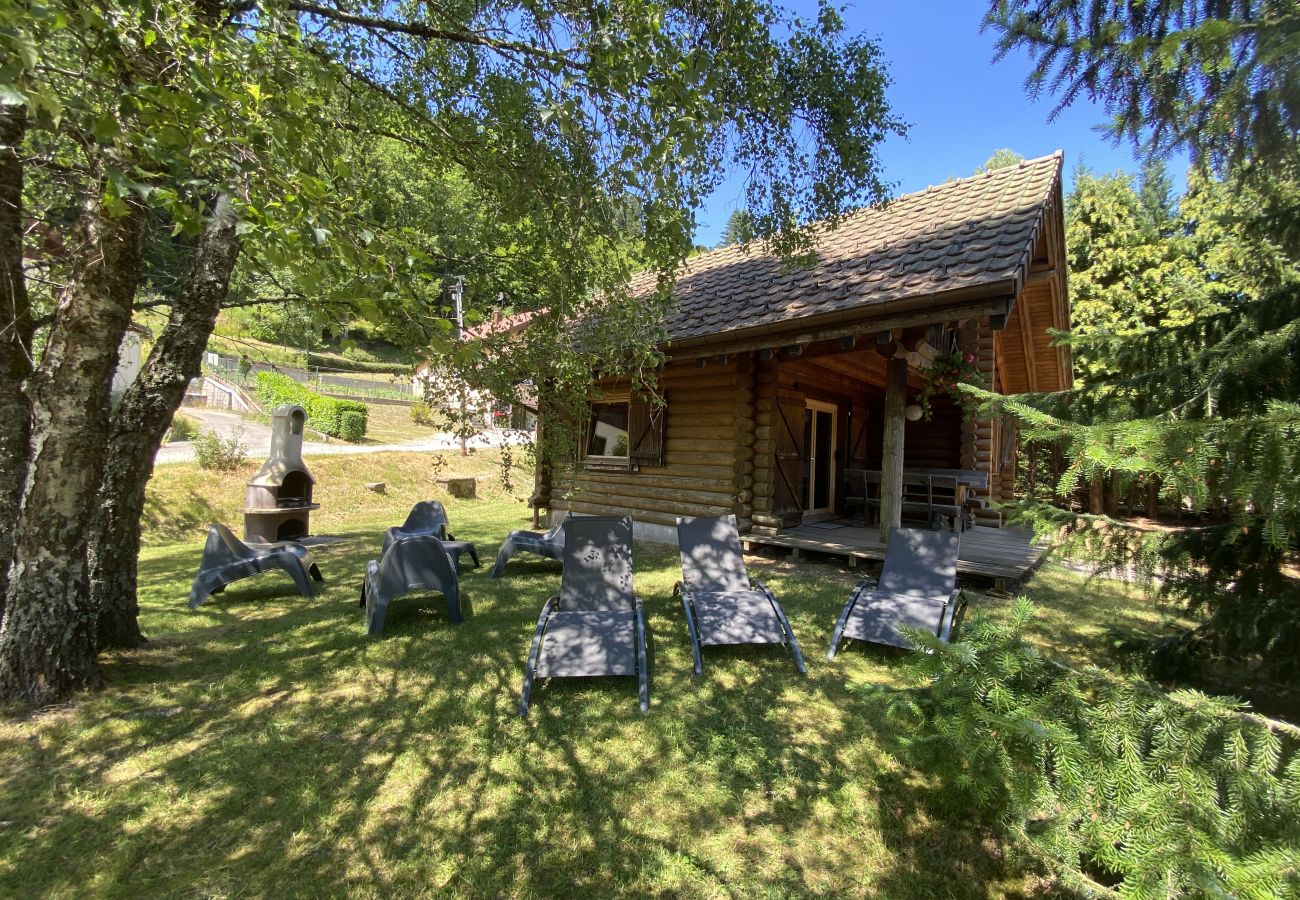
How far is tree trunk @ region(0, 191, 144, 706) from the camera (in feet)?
10.1

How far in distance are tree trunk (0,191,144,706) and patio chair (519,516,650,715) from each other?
2.76 meters

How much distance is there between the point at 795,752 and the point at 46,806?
3560mm

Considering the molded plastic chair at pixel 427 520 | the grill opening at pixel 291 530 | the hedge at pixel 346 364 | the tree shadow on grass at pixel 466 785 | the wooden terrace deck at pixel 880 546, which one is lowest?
the tree shadow on grass at pixel 466 785

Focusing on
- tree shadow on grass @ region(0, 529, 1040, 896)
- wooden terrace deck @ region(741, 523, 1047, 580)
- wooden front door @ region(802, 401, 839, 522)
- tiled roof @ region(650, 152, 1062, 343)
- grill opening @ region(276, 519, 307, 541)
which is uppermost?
tiled roof @ region(650, 152, 1062, 343)

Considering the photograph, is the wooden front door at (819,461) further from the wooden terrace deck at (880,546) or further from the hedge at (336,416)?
the hedge at (336,416)

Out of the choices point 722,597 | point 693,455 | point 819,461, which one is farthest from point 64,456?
point 819,461

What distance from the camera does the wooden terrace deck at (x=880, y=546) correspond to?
21.0ft

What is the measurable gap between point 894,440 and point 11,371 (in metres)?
7.59

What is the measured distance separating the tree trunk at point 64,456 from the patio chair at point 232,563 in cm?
198

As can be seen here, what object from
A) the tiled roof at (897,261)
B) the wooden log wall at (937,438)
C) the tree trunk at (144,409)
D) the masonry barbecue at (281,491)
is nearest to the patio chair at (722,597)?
the tiled roof at (897,261)

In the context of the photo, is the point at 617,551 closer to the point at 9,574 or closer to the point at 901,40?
the point at 9,574

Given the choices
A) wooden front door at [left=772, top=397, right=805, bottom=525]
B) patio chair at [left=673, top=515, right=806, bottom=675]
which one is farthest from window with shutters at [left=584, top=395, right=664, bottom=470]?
patio chair at [left=673, top=515, right=806, bottom=675]

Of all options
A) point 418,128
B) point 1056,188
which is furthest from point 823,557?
point 418,128

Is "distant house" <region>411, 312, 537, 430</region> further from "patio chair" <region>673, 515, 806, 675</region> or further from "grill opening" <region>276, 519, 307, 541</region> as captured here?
"grill opening" <region>276, 519, 307, 541</region>
